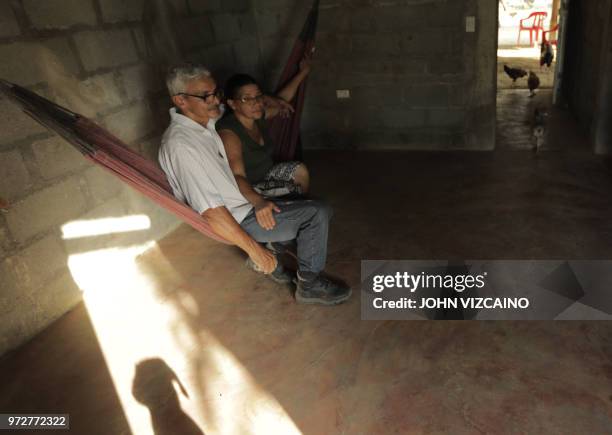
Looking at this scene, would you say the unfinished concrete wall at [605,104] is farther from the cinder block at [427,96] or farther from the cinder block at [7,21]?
the cinder block at [7,21]

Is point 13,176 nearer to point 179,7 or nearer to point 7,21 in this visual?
point 7,21

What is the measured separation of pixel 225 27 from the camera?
350 cm

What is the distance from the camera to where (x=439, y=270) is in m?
2.28

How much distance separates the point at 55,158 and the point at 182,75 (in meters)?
0.87

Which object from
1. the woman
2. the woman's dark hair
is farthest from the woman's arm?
the woman's dark hair

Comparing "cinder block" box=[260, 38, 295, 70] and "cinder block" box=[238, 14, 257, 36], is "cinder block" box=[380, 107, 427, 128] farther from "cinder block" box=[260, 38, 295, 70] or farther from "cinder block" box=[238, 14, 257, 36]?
"cinder block" box=[238, 14, 257, 36]

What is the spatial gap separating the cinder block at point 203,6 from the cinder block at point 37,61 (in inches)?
44.9

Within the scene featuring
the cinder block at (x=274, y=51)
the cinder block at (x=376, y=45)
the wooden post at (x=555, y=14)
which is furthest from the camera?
the wooden post at (x=555, y=14)

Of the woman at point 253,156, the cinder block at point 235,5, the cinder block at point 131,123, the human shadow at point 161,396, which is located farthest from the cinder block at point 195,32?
the human shadow at point 161,396

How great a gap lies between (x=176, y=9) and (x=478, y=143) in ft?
8.32

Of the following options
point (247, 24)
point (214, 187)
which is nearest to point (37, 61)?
point (214, 187)

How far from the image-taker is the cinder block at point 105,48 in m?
2.30

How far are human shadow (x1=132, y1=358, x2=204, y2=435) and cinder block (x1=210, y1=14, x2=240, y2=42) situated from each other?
2477 mm

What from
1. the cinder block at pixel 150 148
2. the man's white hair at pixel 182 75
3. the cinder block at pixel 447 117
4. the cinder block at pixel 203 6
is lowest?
the cinder block at pixel 447 117
